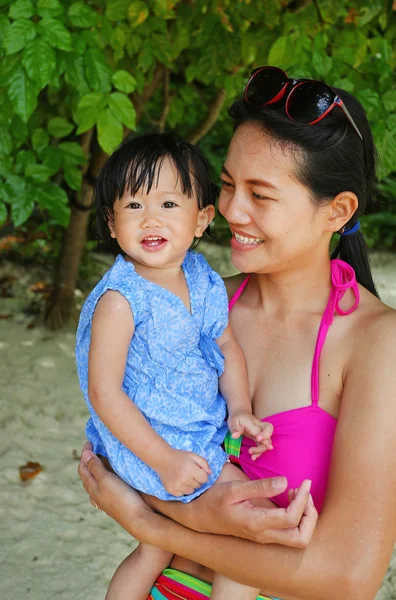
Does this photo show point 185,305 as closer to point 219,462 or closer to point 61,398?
point 219,462

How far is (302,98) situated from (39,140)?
7.69 ft

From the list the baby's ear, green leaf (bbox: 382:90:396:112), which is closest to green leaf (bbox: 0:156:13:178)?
green leaf (bbox: 382:90:396:112)

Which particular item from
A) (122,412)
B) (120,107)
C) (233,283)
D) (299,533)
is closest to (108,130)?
(120,107)

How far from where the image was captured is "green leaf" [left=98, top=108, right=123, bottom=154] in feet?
9.91

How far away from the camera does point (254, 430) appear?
187 cm

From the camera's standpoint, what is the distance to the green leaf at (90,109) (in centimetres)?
312

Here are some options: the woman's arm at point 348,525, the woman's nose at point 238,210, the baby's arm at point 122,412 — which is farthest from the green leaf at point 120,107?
the woman's arm at point 348,525

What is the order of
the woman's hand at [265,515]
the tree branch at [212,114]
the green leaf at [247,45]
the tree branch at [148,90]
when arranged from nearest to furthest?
the woman's hand at [265,515] → the green leaf at [247,45] → the tree branch at [148,90] → the tree branch at [212,114]

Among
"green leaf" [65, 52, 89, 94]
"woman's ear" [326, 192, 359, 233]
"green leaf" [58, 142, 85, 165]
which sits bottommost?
"green leaf" [58, 142, 85, 165]

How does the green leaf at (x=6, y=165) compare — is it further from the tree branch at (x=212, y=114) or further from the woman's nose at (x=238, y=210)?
the woman's nose at (x=238, y=210)

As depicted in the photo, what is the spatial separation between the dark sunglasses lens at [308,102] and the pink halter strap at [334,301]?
0.40 meters

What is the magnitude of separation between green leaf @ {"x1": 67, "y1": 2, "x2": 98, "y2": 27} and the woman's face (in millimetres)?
1439

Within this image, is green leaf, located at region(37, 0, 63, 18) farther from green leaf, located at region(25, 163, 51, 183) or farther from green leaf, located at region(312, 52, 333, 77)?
green leaf, located at region(312, 52, 333, 77)

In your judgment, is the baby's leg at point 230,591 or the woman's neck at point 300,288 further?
the woman's neck at point 300,288
